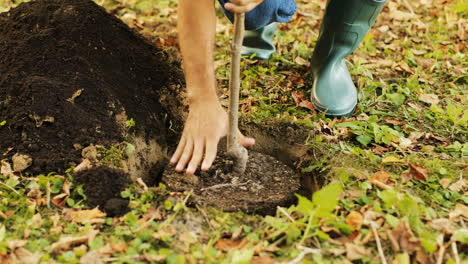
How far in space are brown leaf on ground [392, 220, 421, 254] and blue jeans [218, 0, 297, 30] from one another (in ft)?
5.10

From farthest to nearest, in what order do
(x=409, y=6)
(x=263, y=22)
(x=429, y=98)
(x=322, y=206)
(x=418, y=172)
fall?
1. (x=409, y=6)
2. (x=429, y=98)
3. (x=263, y=22)
4. (x=418, y=172)
5. (x=322, y=206)

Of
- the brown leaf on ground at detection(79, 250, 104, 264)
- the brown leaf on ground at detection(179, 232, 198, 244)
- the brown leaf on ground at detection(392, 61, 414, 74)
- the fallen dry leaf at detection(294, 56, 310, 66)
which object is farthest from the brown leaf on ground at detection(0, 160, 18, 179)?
the brown leaf on ground at detection(392, 61, 414, 74)

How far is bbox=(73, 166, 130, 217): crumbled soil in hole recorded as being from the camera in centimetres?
190

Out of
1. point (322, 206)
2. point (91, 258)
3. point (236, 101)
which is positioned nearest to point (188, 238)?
point (91, 258)

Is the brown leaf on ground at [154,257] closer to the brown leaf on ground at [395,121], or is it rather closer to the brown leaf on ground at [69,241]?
the brown leaf on ground at [69,241]

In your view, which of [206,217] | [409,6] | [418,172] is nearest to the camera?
[206,217]

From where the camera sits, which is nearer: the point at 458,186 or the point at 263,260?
the point at 263,260

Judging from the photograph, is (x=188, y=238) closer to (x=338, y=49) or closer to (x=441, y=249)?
(x=441, y=249)

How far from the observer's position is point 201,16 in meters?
2.22

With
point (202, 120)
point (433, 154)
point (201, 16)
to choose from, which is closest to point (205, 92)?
point (202, 120)

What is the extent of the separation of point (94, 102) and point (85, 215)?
74 centimetres

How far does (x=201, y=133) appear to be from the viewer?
7.48 ft

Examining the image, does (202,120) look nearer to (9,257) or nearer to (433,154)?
(9,257)

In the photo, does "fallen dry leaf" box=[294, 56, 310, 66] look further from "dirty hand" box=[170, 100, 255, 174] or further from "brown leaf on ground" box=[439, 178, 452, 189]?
"brown leaf on ground" box=[439, 178, 452, 189]
